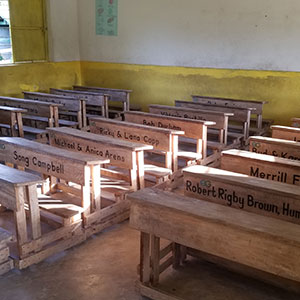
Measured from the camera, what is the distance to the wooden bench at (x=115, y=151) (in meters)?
3.93

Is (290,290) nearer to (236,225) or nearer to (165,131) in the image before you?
(236,225)

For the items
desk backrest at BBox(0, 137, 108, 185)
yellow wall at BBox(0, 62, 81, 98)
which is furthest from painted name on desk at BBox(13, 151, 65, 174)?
yellow wall at BBox(0, 62, 81, 98)

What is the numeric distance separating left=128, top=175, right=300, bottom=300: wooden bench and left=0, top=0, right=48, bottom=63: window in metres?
6.69

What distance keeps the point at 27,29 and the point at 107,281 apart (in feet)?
22.9

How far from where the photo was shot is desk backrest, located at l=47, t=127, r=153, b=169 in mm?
3918

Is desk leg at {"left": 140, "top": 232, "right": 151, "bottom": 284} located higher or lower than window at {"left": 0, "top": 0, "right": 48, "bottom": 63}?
lower

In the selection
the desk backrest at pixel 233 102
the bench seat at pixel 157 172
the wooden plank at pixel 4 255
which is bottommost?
the wooden plank at pixel 4 255

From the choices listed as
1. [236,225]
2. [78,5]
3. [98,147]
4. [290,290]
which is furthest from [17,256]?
[78,5]

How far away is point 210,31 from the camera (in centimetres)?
768

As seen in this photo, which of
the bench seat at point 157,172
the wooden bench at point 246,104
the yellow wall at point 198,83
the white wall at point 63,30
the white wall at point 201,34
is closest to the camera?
the bench seat at point 157,172

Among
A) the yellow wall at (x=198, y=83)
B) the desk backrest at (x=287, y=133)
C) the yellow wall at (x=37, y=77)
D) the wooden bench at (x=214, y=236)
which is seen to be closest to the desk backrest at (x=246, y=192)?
the wooden bench at (x=214, y=236)

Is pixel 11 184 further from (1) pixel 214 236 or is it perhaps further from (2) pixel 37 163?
(1) pixel 214 236

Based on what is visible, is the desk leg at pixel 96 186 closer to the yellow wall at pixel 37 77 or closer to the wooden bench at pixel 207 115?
the wooden bench at pixel 207 115

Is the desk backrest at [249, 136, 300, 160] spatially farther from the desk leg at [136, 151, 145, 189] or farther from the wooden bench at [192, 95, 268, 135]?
the wooden bench at [192, 95, 268, 135]
